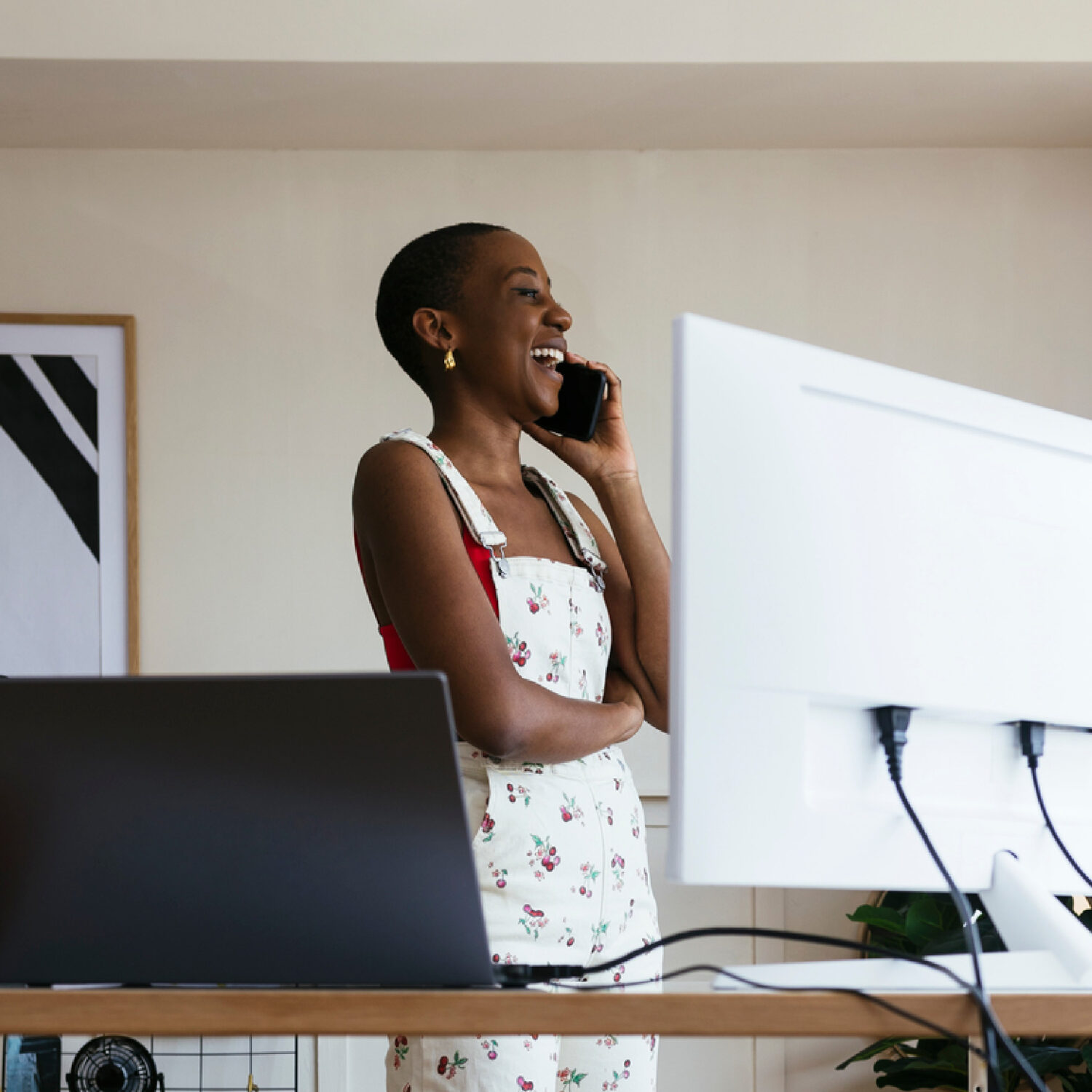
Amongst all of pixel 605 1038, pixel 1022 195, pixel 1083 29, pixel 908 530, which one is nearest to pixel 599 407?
pixel 605 1038

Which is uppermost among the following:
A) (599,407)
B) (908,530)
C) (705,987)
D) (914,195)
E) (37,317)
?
(914,195)

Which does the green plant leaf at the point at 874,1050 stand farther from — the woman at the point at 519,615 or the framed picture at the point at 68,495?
the framed picture at the point at 68,495

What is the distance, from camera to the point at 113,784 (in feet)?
2.32

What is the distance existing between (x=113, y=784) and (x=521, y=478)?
0.86 meters

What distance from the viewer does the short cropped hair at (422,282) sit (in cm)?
150

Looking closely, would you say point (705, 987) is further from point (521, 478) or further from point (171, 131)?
point (171, 131)

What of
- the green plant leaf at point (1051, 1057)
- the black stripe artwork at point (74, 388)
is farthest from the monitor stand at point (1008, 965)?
the black stripe artwork at point (74, 388)

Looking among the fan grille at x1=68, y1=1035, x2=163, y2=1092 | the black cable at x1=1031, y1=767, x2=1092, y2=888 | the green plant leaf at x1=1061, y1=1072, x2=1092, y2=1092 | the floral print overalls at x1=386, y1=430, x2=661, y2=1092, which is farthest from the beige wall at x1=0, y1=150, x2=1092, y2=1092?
the black cable at x1=1031, y1=767, x2=1092, y2=888

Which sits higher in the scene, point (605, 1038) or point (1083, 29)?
point (1083, 29)

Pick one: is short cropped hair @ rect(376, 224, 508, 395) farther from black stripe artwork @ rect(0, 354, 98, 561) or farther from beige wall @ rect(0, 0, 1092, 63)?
black stripe artwork @ rect(0, 354, 98, 561)

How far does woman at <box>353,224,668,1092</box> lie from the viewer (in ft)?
3.83

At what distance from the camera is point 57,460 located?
8.84 feet

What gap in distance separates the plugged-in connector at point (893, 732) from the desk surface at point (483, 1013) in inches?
5.3

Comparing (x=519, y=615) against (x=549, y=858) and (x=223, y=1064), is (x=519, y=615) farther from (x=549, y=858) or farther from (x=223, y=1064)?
(x=223, y=1064)
